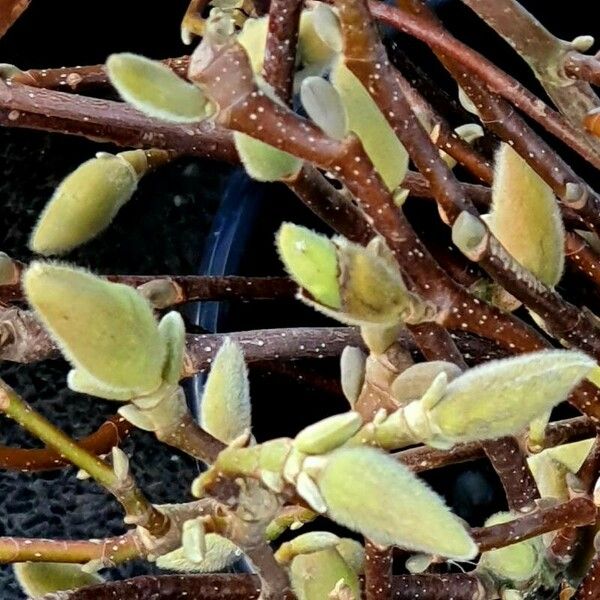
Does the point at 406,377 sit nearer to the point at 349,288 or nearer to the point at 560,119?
the point at 349,288

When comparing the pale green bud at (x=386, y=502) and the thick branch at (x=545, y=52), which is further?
the thick branch at (x=545, y=52)

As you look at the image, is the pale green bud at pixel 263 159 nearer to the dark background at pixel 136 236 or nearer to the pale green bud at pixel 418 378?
the pale green bud at pixel 418 378

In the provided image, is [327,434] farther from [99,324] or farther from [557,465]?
[557,465]

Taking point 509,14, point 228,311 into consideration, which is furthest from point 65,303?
point 228,311

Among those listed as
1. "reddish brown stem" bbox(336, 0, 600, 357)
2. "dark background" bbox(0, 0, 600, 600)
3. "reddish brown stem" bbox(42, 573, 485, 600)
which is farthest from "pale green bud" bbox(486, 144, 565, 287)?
"dark background" bbox(0, 0, 600, 600)

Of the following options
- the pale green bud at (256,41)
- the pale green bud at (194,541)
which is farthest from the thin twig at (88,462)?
the pale green bud at (256,41)

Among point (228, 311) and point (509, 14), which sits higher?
point (509, 14)
